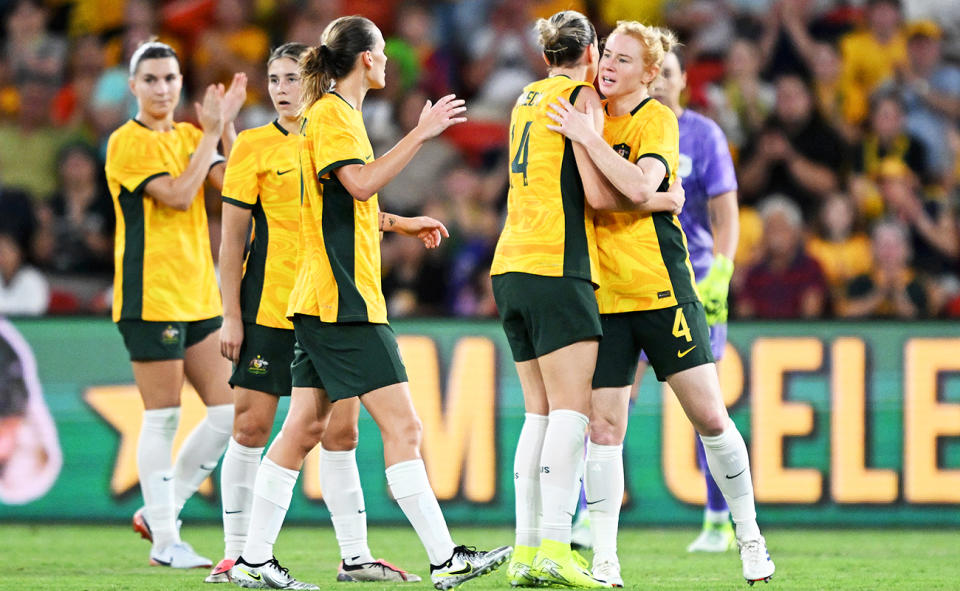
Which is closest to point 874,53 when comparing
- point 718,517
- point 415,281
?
point 415,281

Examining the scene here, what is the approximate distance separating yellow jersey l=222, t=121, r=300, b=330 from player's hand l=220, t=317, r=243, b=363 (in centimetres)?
7

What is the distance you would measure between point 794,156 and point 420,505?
6.56m

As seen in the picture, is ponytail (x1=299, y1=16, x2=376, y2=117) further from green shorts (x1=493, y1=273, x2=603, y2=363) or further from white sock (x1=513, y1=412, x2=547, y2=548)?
white sock (x1=513, y1=412, x2=547, y2=548)

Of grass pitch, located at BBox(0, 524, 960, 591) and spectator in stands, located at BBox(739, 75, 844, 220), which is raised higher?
spectator in stands, located at BBox(739, 75, 844, 220)

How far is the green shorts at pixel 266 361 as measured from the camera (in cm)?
576

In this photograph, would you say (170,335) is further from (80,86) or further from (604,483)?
(80,86)

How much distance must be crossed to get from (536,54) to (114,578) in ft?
22.3

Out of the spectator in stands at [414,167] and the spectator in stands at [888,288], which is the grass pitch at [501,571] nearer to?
the spectator in stands at [888,288]

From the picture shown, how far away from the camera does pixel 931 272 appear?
33.3ft

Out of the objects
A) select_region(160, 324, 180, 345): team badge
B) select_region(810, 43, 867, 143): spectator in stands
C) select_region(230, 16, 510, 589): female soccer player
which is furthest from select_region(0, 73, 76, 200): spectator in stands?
select_region(230, 16, 510, 589): female soccer player

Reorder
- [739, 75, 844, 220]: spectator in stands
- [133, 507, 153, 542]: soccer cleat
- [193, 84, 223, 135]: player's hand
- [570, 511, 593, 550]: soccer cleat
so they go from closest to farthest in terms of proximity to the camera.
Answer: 1. [193, 84, 223, 135]: player's hand
2. [133, 507, 153, 542]: soccer cleat
3. [570, 511, 593, 550]: soccer cleat
4. [739, 75, 844, 220]: spectator in stands

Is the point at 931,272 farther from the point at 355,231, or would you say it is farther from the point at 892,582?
the point at 355,231

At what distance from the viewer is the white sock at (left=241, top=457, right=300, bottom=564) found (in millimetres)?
5152

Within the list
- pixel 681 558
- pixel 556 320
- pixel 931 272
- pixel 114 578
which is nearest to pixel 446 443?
pixel 681 558
